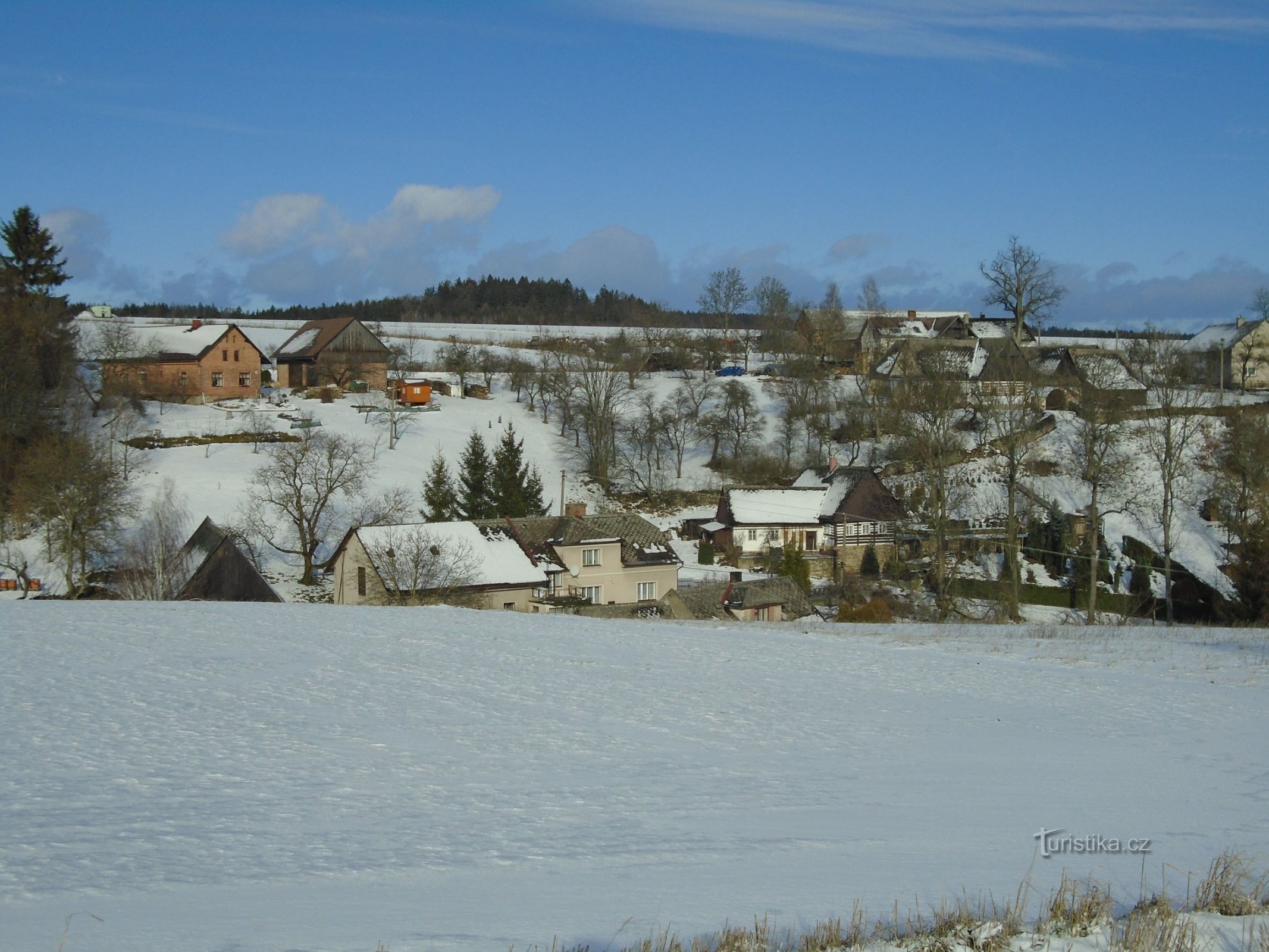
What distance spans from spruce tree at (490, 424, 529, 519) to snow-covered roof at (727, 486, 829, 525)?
10951mm

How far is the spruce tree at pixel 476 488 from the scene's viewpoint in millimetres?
54844

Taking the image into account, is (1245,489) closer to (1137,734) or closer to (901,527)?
(901,527)

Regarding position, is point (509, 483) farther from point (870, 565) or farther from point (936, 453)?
point (936, 453)

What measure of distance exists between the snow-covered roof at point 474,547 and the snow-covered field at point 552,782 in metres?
18.3

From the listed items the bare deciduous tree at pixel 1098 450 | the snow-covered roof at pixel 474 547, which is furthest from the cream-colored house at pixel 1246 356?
the snow-covered roof at pixel 474 547

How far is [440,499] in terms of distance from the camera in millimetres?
53125

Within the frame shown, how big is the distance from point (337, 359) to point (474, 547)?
44314 millimetres

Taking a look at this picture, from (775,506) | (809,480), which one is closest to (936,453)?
(775,506)

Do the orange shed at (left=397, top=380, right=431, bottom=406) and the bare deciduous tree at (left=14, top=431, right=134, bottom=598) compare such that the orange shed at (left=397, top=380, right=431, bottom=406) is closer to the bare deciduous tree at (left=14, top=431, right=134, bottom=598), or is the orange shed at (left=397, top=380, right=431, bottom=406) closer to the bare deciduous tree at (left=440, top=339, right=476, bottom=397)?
the bare deciduous tree at (left=440, top=339, right=476, bottom=397)

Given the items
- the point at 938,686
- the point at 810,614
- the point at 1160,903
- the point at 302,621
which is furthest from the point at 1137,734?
the point at 810,614

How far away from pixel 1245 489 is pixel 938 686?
34139mm

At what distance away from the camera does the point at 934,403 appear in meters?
46.5

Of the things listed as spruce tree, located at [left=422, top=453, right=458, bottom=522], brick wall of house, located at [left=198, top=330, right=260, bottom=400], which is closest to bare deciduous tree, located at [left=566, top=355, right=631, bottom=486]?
spruce tree, located at [left=422, top=453, right=458, bottom=522]

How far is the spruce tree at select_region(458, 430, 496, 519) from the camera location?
54844 mm
